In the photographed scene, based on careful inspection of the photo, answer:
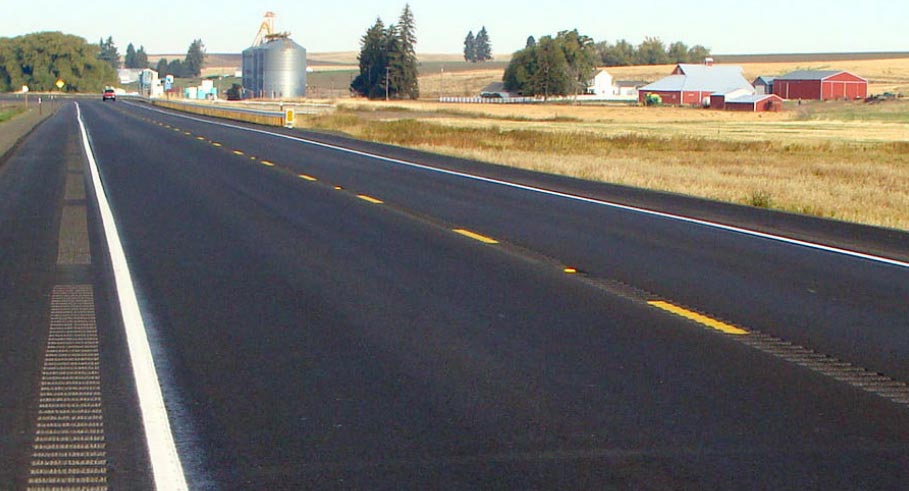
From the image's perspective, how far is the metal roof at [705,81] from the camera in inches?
5679

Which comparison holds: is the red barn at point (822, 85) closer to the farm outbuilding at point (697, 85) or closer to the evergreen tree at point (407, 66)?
the farm outbuilding at point (697, 85)

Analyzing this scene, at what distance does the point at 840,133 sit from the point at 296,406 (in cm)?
6811

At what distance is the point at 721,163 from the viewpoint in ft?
125

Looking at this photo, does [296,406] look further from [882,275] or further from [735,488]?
[882,275]

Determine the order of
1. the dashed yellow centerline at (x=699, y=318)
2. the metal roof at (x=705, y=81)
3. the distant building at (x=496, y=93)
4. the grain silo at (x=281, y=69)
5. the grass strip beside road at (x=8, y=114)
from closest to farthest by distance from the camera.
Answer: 1. the dashed yellow centerline at (x=699, y=318)
2. the grass strip beside road at (x=8, y=114)
3. the metal roof at (x=705, y=81)
4. the grain silo at (x=281, y=69)
5. the distant building at (x=496, y=93)

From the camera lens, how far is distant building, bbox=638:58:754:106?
144 m

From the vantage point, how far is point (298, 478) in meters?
5.55

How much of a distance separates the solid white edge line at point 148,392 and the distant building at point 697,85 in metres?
134

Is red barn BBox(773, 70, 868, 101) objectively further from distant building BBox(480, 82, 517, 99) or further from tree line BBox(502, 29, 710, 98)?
distant building BBox(480, 82, 517, 99)

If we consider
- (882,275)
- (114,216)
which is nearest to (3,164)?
(114,216)

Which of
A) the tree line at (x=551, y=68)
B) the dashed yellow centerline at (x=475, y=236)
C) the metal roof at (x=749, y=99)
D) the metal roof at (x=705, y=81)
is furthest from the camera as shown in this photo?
the tree line at (x=551, y=68)

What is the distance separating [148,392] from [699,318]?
4339mm

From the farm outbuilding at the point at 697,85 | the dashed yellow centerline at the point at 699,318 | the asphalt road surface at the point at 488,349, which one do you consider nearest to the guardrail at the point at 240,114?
the asphalt road surface at the point at 488,349

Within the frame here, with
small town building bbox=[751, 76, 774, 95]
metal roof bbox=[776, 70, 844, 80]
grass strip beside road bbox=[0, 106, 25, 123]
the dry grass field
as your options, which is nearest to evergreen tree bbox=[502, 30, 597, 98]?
small town building bbox=[751, 76, 774, 95]
